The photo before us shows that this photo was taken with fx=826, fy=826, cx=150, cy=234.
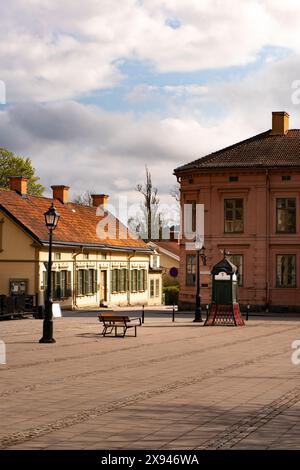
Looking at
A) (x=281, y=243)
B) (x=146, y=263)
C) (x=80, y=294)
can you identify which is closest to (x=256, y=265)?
(x=281, y=243)

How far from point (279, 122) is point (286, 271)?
28.7 feet

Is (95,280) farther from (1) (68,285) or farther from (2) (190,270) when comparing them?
(2) (190,270)

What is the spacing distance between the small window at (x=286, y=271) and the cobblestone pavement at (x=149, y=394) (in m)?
18.9

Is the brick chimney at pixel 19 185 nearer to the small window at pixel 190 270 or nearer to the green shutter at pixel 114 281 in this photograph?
the green shutter at pixel 114 281

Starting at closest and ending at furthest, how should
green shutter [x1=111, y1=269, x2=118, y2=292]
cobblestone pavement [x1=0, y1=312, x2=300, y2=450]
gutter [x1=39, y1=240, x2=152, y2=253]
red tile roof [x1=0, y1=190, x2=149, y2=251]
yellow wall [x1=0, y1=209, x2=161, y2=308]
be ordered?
1. cobblestone pavement [x1=0, y1=312, x2=300, y2=450]
2. yellow wall [x1=0, y1=209, x2=161, y2=308]
3. red tile roof [x1=0, y1=190, x2=149, y2=251]
4. gutter [x1=39, y1=240, x2=152, y2=253]
5. green shutter [x1=111, y1=269, x2=118, y2=292]

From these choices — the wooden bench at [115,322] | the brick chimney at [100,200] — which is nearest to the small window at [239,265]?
the brick chimney at [100,200]

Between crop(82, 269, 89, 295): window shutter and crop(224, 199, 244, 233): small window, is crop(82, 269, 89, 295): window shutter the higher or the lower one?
the lower one

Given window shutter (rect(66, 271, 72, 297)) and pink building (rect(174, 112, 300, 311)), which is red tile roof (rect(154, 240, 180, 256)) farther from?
window shutter (rect(66, 271, 72, 297))

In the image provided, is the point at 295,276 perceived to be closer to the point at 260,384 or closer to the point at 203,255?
the point at 203,255

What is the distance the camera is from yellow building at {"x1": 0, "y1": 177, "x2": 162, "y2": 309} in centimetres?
4088

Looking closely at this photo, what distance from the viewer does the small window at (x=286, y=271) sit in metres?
42.5

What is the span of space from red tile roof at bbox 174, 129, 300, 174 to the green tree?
2491 cm
